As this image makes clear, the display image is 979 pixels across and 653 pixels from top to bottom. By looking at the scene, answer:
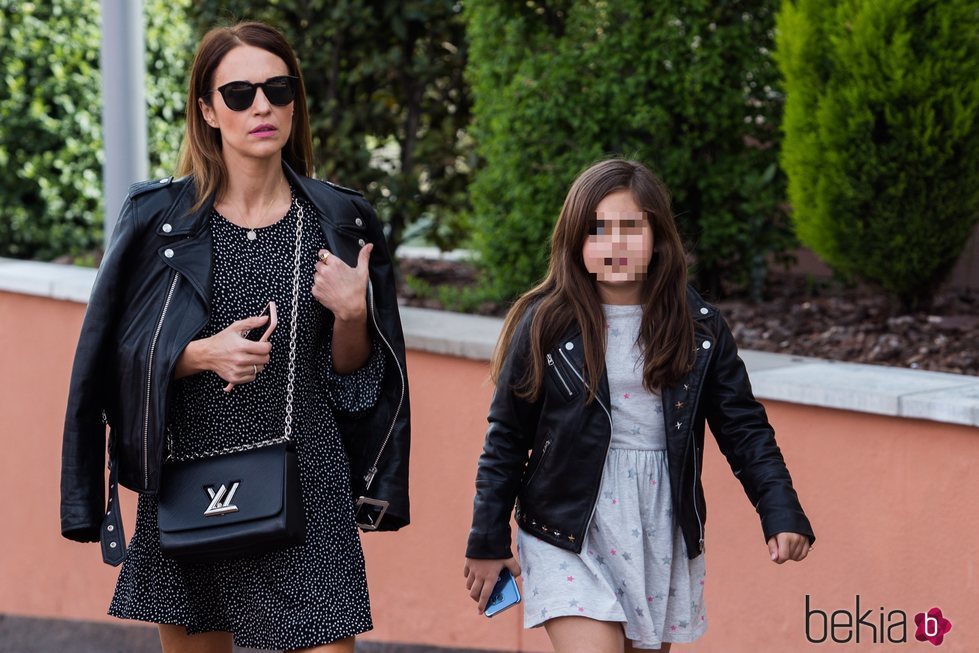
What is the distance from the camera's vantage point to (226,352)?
2779 millimetres

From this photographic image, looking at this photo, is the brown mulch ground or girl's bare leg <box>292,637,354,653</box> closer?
girl's bare leg <box>292,637,354,653</box>

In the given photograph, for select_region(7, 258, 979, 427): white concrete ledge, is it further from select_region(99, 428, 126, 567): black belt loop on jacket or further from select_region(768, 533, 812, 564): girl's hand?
select_region(99, 428, 126, 567): black belt loop on jacket

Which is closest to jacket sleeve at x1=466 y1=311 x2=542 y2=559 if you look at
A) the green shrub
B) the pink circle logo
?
the pink circle logo

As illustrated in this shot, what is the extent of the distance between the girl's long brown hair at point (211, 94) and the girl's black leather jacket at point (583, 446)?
788 millimetres

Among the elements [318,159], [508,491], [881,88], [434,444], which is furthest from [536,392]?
[318,159]

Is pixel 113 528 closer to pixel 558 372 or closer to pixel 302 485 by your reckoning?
pixel 302 485

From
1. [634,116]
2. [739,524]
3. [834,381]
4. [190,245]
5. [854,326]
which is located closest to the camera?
[190,245]

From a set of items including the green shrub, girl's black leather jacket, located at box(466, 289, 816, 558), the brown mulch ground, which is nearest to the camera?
girl's black leather jacket, located at box(466, 289, 816, 558)

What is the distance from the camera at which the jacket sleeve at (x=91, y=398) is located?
288 centimetres

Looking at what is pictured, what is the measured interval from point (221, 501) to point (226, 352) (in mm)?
332

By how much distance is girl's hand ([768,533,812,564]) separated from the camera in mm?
2910

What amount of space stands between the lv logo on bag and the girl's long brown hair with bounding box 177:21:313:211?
2.05ft

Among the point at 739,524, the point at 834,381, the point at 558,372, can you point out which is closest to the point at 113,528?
the point at 558,372

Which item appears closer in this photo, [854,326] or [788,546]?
[788,546]
